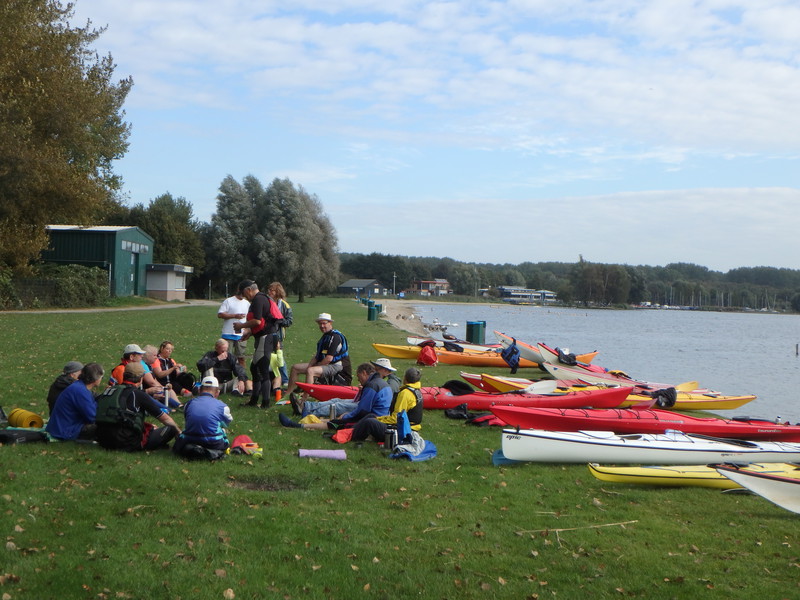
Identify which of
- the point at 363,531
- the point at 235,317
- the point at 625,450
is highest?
the point at 235,317

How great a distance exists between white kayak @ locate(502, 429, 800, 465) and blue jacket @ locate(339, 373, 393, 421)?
179 cm

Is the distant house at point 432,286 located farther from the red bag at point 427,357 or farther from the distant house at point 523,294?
the red bag at point 427,357

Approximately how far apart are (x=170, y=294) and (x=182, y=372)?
150ft

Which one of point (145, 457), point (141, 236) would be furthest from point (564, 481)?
point (141, 236)

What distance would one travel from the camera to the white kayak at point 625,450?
887cm

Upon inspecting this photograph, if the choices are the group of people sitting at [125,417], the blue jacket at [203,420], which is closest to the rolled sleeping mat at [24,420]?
the group of people sitting at [125,417]

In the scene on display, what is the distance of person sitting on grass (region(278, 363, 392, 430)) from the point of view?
32.3ft

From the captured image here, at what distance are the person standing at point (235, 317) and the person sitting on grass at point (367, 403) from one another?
2.99m

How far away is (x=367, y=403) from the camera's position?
986 centimetres

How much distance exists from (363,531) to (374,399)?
3.79 m

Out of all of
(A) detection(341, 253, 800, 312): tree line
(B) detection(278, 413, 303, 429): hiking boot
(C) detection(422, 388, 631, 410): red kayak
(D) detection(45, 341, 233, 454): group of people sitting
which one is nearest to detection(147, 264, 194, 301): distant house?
(C) detection(422, 388, 631, 410): red kayak

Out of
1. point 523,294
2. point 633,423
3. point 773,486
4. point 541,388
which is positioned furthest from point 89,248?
Result: point 523,294

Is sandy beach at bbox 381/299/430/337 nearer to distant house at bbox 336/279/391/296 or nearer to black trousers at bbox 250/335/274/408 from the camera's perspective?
black trousers at bbox 250/335/274/408

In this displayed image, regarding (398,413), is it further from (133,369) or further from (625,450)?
(133,369)
